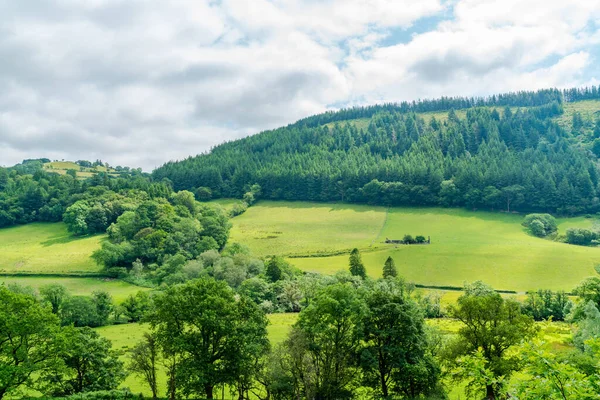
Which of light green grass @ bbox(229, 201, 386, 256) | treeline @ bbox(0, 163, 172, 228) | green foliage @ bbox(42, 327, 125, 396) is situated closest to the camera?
green foliage @ bbox(42, 327, 125, 396)

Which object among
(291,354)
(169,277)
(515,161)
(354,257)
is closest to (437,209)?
A: (515,161)

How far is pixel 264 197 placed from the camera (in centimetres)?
19112

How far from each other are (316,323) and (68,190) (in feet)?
500

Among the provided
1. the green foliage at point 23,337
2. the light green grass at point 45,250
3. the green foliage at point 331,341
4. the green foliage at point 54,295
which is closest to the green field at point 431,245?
the light green grass at point 45,250

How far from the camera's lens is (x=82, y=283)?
9306 cm

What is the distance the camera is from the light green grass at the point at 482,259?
3388 inches

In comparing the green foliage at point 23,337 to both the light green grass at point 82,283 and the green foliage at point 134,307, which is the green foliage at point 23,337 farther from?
the light green grass at point 82,283

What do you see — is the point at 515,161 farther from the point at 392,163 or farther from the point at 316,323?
the point at 316,323

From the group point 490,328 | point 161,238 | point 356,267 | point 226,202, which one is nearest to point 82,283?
point 161,238

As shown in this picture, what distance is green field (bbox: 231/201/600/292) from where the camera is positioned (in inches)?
3487

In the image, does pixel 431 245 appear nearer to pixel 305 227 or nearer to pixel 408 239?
pixel 408 239

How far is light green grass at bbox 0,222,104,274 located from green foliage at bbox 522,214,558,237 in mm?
126096

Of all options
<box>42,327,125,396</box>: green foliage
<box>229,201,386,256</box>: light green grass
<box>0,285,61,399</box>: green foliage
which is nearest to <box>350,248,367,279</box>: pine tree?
<box>229,201,386,256</box>: light green grass

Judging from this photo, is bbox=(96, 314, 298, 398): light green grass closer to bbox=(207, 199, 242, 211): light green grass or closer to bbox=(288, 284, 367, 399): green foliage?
bbox=(288, 284, 367, 399): green foliage
